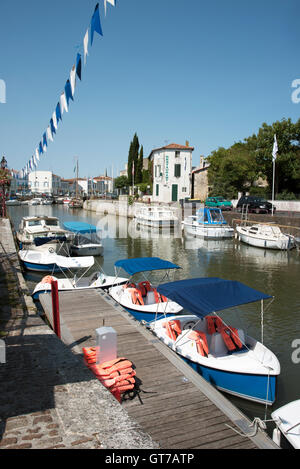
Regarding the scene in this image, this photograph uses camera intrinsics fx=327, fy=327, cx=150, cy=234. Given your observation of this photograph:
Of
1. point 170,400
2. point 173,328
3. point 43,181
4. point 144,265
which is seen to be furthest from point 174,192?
point 43,181

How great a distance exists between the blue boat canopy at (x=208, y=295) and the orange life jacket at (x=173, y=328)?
3.55 feet

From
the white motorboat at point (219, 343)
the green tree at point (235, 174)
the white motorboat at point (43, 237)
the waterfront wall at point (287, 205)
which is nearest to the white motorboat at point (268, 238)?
the waterfront wall at point (287, 205)

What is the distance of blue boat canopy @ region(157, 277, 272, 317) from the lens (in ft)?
27.2

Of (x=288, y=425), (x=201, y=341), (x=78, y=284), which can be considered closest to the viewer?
(x=288, y=425)

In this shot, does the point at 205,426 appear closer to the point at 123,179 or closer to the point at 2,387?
the point at 2,387

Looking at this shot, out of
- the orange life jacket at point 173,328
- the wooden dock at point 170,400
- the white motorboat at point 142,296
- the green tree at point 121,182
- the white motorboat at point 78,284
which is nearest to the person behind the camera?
the wooden dock at point 170,400

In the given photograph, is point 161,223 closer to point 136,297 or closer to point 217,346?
point 136,297

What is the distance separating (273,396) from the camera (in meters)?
7.79

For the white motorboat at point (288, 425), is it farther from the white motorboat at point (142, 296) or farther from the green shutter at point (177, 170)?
the green shutter at point (177, 170)

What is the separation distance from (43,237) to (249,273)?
46.2 feet

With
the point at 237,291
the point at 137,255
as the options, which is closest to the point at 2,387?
the point at 237,291

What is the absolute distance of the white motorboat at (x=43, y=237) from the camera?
71.3ft

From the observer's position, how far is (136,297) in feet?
Answer: 39.9

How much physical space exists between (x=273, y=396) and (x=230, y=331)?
1755 mm
